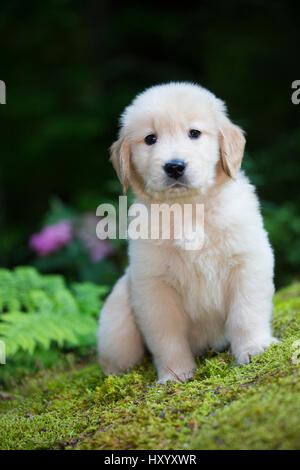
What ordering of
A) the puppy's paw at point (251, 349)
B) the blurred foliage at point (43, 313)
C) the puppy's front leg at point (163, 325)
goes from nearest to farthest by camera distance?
the puppy's paw at point (251, 349) → the puppy's front leg at point (163, 325) → the blurred foliage at point (43, 313)

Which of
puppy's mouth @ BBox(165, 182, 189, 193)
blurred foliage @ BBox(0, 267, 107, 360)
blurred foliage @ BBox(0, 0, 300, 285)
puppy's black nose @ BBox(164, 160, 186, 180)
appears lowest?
blurred foliage @ BBox(0, 267, 107, 360)

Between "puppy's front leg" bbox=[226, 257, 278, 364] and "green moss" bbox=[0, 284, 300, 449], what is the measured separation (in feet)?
0.52

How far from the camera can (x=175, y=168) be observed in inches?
127

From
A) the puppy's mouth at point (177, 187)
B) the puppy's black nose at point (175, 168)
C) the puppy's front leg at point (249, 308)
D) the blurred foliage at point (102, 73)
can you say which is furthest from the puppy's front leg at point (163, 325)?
the blurred foliage at point (102, 73)

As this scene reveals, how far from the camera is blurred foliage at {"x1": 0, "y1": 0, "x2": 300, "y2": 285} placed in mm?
9734

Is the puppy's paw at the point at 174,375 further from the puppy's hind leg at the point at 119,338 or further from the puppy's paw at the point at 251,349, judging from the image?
the puppy's hind leg at the point at 119,338

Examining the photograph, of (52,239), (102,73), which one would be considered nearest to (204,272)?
(52,239)

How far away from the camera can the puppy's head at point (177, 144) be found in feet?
10.8

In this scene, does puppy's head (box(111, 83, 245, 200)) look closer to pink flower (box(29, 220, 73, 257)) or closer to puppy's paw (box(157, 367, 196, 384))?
puppy's paw (box(157, 367, 196, 384))

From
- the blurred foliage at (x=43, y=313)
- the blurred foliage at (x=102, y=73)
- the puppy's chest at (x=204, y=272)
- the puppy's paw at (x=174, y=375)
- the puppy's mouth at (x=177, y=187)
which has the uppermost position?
the blurred foliage at (x=102, y=73)

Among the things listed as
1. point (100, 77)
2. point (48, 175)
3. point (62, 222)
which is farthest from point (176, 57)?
point (62, 222)

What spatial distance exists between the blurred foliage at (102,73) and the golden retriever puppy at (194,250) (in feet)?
18.1

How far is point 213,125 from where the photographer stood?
11.5 feet

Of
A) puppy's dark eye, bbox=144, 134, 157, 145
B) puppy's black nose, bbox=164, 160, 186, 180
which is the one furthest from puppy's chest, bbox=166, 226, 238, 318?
puppy's dark eye, bbox=144, 134, 157, 145
